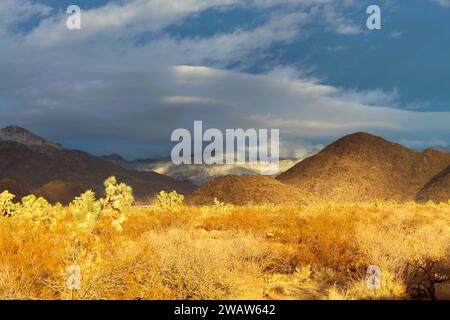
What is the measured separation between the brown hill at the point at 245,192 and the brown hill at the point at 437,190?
56.7 ft

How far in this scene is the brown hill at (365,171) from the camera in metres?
68.8

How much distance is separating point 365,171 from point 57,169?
236 feet

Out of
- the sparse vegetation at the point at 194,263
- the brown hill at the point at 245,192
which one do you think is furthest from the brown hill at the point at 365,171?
the sparse vegetation at the point at 194,263

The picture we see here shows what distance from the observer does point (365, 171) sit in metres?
73.4

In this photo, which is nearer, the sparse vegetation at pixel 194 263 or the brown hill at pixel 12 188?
the sparse vegetation at pixel 194 263

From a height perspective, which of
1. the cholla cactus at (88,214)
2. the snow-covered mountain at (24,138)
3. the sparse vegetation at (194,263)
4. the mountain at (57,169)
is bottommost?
the sparse vegetation at (194,263)

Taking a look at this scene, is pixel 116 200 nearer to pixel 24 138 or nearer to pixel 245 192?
pixel 245 192

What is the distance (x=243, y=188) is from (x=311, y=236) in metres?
41.7

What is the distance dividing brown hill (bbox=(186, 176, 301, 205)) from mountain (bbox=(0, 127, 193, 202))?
46110mm

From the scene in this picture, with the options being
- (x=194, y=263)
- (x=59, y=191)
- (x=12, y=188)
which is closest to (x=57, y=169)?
(x=59, y=191)

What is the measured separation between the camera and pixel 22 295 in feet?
26.8

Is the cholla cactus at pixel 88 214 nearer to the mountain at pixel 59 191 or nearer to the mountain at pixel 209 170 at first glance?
the mountain at pixel 59 191

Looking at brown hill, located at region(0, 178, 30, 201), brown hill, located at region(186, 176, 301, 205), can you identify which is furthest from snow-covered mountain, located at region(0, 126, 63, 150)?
brown hill, located at region(186, 176, 301, 205)
